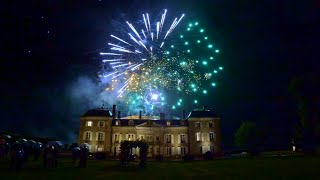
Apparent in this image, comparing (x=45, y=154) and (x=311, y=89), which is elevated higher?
(x=311, y=89)

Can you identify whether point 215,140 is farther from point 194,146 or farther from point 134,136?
point 134,136

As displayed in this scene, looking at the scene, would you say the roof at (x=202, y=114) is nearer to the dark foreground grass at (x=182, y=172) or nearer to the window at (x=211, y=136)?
the window at (x=211, y=136)

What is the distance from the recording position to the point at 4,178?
1617 centimetres

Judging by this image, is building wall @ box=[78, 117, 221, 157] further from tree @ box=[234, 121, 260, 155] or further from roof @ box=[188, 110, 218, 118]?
tree @ box=[234, 121, 260, 155]

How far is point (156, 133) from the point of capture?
61.5 metres

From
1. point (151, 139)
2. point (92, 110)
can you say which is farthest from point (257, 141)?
point (92, 110)

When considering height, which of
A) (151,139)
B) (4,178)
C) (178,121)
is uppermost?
(178,121)

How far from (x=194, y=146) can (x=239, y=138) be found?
79.5ft

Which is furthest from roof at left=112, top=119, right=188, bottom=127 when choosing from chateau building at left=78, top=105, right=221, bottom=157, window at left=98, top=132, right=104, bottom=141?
window at left=98, top=132, right=104, bottom=141

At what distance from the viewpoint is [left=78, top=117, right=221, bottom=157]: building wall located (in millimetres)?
59156

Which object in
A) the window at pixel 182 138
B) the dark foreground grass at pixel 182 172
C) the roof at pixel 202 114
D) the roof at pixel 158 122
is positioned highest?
the roof at pixel 202 114

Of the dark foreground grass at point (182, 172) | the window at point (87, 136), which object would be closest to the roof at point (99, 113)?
the window at point (87, 136)

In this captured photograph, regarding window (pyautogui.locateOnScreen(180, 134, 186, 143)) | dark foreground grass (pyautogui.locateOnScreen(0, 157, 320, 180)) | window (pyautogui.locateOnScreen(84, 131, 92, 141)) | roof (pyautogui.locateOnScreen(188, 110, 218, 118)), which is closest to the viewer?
dark foreground grass (pyautogui.locateOnScreen(0, 157, 320, 180))

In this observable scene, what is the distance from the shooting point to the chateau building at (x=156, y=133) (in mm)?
59219
